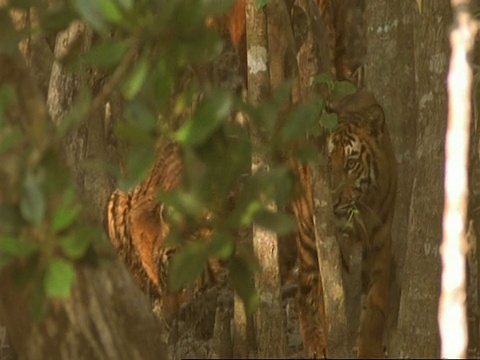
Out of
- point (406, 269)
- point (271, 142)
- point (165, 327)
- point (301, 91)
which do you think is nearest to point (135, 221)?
point (165, 327)

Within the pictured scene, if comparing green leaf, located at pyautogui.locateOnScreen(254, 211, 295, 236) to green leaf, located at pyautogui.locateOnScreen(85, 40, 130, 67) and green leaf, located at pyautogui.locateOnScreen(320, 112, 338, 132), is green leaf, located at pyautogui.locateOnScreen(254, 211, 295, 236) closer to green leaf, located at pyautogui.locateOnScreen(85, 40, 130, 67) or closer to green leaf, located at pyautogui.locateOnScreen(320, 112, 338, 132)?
green leaf, located at pyautogui.locateOnScreen(85, 40, 130, 67)

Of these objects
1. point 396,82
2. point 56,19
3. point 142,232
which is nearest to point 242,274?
point 56,19

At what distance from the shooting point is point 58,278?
2520 millimetres

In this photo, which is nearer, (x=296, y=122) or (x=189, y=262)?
(x=189, y=262)

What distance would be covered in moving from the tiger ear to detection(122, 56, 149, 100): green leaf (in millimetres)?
4509

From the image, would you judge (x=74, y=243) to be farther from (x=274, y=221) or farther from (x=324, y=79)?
(x=324, y=79)

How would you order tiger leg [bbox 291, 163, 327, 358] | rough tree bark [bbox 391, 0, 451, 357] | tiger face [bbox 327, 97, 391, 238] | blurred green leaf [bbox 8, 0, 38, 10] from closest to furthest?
blurred green leaf [bbox 8, 0, 38, 10]
rough tree bark [bbox 391, 0, 451, 357]
tiger leg [bbox 291, 163, 327, 358]
tiger face [bbox 327, 97, 391, 238]

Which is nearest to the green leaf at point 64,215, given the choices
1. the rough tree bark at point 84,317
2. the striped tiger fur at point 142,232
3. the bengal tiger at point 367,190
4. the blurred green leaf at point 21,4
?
the blurred green leaf at point 21,4

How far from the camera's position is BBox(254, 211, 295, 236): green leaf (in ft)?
8.75

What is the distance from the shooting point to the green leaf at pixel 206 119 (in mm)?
2619

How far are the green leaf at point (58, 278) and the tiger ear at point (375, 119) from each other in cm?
472

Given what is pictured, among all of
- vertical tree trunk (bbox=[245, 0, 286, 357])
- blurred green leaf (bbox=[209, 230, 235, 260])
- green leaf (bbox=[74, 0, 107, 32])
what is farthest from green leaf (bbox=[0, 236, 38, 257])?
vertical tree trunk (bbox=[245, 0, 286, 357])

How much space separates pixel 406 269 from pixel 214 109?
2.63m

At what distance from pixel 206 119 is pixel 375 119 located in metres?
4.62
